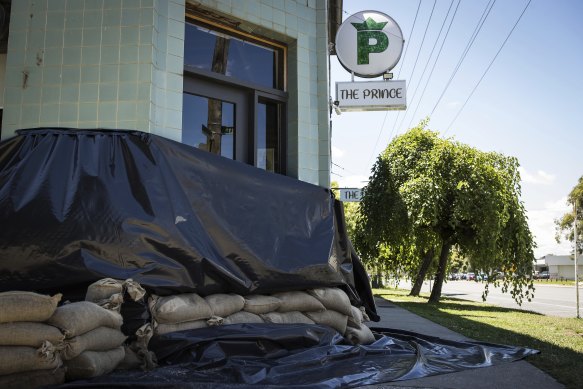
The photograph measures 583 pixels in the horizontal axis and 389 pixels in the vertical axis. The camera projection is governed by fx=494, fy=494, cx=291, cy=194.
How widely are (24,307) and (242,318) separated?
1805 millimetres

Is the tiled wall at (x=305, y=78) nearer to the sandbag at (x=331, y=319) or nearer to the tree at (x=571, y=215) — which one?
the sandbag at (x=331, y=319)

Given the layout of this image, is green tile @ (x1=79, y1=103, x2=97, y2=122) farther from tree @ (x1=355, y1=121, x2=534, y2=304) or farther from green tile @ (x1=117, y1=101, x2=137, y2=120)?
tree @ (x1=355, y1=121, x2=534, y2=304)

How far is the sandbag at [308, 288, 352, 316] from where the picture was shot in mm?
4828

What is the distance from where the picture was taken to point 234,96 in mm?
6684

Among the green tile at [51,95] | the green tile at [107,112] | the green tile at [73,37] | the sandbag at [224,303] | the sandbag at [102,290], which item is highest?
the green tile at [73,37]

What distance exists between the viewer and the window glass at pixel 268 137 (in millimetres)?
6938

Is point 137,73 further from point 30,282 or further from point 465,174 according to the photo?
point 465,174

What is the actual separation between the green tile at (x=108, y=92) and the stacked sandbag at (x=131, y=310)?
230cm

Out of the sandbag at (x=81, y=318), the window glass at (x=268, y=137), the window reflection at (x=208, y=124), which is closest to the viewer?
the sandbag at (x=81, y=318)

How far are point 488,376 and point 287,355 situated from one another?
1.60 meters

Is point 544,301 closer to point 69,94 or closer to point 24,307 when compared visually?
point 69,94

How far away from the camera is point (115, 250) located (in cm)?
368

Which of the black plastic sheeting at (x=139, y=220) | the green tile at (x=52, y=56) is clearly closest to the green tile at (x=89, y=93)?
the green tile at (x=52, y=56)

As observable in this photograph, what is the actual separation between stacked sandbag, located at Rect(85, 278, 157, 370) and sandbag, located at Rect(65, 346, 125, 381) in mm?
297
